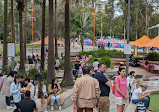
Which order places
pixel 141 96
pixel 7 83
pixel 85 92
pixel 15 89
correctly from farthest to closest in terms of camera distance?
1. pixel 7 83
2. pixel 15 89
3. pixel 141 96
4. pixel 85 92

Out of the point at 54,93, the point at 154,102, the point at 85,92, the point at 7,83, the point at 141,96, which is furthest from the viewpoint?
the point at 154,102

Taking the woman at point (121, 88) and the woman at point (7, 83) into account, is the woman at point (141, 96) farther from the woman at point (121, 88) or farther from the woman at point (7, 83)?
the woman at point (7, 83)

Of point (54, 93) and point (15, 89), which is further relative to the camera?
point (54, 93)

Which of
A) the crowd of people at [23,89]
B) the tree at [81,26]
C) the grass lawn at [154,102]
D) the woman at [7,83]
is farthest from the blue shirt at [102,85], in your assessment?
the tree at [81,26]

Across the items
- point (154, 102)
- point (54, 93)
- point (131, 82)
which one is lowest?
point (154, 102)

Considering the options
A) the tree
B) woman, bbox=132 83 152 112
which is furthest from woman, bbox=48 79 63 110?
the tree

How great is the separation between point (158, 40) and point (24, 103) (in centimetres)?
1956

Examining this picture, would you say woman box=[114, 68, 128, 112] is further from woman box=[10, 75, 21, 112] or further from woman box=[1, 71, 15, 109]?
woman box=[1, 71, 15, 109]

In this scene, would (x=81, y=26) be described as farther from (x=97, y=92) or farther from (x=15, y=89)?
(x=97, y=92)

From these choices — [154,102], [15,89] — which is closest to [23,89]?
[15,89]

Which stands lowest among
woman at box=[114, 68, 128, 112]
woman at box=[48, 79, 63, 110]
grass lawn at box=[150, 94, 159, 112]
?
grass lawn at box=[150, 94, 159, 112]

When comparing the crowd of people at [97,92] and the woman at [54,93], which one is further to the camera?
the woman at [54,93]

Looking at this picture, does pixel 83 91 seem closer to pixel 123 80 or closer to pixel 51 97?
pixel 123 80

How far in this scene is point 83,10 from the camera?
49219 millimetres
